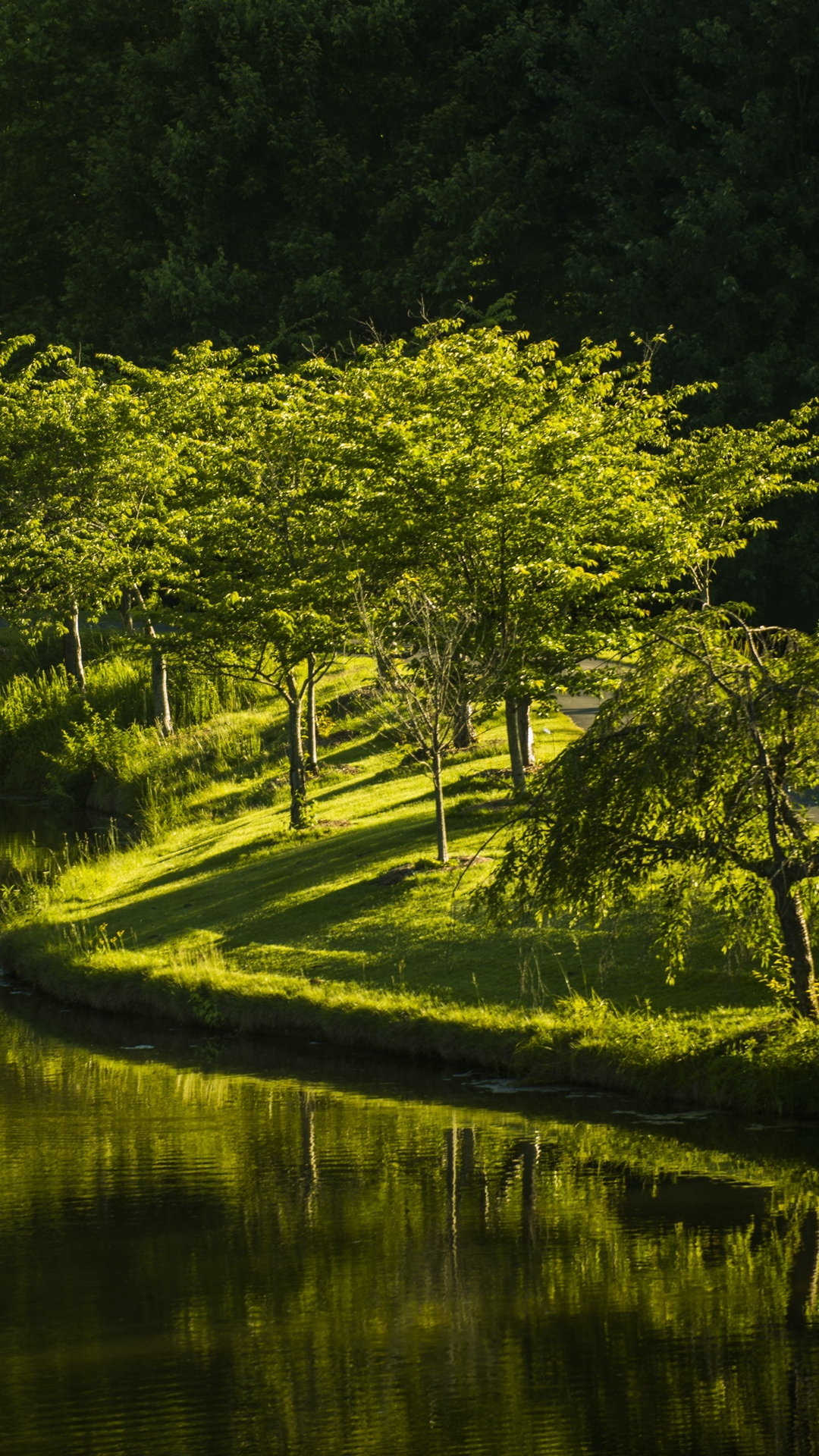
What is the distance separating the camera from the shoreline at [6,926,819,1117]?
52.2 feet

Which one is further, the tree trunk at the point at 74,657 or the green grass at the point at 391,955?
the tree trunk at the point at 74,657

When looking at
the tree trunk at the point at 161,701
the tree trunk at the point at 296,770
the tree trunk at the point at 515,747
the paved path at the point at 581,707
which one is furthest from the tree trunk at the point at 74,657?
the tree trunk at the point at 515,747

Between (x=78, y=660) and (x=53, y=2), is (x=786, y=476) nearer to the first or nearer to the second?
(x=78, y=660)

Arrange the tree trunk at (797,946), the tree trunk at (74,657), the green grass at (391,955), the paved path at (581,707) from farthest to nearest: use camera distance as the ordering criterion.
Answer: the tree trunk at (74,657)
the paved path at (581,707)
the green grass at (391,955)
the tree trunk at (797,946)

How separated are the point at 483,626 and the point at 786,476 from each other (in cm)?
1026

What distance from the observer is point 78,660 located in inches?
1880

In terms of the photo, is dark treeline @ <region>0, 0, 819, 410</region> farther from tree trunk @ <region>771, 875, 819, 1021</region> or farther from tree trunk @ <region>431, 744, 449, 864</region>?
tree trunk @ <region>771, 875, 819, 1021</region>

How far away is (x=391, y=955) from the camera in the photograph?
838 inches

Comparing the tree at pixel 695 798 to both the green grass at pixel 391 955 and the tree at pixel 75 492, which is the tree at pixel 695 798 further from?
the tree at pixel 75 492

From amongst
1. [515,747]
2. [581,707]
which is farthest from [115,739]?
[515,747]

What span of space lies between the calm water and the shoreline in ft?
1.56

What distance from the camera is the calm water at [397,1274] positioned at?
10.4 meters

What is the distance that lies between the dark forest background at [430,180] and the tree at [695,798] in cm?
2745

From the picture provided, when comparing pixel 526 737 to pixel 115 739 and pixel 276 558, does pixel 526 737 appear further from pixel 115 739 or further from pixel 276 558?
pixel 115 739
